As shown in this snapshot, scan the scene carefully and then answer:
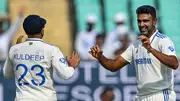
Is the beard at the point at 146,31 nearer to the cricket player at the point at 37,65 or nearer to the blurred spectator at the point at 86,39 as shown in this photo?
the cricket player at the point at 37,65

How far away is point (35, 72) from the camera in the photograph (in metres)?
6.50

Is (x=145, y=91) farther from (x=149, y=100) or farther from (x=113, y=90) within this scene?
(x=113, y=90)

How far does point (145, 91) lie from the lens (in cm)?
675

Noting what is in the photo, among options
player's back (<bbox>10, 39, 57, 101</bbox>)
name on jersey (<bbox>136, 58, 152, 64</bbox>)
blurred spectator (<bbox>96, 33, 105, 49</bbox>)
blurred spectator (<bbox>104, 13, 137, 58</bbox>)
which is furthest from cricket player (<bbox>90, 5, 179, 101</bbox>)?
blurred spectator (<bbox>96, 33, 105, 49</bbox>)

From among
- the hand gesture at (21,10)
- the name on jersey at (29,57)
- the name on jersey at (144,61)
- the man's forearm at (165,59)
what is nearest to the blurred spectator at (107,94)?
the name on jersey at (144,61)

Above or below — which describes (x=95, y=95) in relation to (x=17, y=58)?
below

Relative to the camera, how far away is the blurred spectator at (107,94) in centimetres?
977

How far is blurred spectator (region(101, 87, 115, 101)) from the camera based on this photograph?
9.77 m

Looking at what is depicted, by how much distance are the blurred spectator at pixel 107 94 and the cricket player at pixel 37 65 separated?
3.23 metres

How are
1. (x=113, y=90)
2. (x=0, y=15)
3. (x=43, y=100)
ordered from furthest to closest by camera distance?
(x=0, y=15) < (x=113, y=90) < (x=43, y=100)

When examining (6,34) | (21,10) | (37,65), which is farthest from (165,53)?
(21,10)

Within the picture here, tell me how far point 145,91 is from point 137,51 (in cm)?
43

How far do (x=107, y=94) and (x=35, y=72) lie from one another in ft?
11.4

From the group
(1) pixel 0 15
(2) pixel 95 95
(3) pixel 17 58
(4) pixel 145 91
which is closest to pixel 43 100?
Result: (3) pixel 17 58
